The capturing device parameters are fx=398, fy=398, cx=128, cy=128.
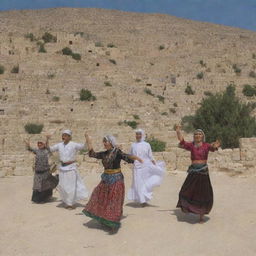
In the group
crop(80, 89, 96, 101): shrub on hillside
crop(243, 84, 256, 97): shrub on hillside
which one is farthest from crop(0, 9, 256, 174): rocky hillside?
crop(243, 84, 256, 97): shrub on hillside

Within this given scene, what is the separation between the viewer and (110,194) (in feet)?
18.2

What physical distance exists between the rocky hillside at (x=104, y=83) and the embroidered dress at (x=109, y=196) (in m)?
5.20

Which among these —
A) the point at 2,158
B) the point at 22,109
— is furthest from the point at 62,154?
the point at 22,109

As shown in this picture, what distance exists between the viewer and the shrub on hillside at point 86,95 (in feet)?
77.2

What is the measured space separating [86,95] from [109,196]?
1869 centimetres

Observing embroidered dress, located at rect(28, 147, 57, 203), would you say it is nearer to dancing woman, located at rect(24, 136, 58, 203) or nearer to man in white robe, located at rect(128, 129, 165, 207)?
dancing woman, located at rect(24, 136, 58, 203)

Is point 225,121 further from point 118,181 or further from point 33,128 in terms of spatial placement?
point 118,181

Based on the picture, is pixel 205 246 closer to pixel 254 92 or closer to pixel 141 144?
pixel 141 144

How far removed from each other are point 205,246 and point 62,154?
2.88 m

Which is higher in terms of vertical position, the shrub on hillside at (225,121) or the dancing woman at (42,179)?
the shrub on hillside at (225,121)

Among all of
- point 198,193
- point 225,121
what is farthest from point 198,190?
point 225,121

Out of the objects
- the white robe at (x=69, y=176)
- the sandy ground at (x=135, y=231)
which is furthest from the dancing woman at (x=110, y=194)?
the white robe at (x=69, y=176)

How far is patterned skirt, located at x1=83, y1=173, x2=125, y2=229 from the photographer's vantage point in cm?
543

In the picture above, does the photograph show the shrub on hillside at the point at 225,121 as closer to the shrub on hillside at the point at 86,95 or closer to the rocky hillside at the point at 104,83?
the rocky hillside at the point at 104,83
